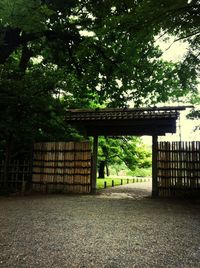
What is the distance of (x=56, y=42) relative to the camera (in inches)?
494

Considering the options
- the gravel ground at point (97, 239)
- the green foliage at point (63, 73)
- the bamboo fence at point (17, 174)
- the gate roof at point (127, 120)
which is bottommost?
the gravel ground at point (97, 239)

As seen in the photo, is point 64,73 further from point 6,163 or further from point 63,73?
point 6,163

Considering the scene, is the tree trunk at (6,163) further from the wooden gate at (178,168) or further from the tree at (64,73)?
the wooden gate at (178,168)

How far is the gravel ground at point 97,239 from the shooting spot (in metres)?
3.95

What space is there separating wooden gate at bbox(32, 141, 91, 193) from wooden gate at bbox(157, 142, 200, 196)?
133 inches

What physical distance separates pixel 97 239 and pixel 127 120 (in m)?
9.40

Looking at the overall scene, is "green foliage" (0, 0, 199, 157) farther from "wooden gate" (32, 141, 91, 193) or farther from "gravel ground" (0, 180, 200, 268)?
"gravel ground" (0, 180, 200, 268)

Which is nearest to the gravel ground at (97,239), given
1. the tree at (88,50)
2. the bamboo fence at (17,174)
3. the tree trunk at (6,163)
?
the tree at (88,50)

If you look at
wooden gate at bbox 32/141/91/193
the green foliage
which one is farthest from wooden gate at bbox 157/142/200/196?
wooden gate at bbox 32/141/91/193

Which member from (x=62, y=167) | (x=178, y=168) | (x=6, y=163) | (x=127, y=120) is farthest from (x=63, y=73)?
(x=178, y=168)

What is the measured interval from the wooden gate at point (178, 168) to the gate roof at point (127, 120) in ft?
3.72

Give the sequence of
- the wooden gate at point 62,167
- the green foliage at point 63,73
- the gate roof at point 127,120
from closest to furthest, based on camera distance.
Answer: the green foliage at point 63,73
the gate roof at point 127,120
the wooden gate at point 62,167

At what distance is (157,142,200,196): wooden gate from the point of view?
1227cm

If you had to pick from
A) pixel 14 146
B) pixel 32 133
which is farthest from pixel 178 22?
pixel 14 146
